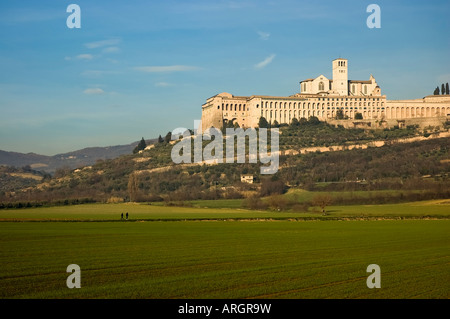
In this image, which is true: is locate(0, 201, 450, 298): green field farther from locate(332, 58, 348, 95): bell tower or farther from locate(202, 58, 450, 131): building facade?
locate(332, 58, 348, 95): bell tower

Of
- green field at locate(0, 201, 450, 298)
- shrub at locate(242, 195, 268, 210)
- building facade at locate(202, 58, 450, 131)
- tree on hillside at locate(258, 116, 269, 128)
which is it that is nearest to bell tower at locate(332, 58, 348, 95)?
building facade at locate(202, 58, 450, 131)

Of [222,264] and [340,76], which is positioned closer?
[222,264]

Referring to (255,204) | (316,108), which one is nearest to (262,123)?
(316,108)

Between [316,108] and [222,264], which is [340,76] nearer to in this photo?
[316,108]

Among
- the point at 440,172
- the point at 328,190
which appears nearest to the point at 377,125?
the point at 440,172

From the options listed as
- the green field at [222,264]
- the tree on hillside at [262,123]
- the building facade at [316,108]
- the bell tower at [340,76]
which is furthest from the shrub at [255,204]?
the bell tower at [340,76]

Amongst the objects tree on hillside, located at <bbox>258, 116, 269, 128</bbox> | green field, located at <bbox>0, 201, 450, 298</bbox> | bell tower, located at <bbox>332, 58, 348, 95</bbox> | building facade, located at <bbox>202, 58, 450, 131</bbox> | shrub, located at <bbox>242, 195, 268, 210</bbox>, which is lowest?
green field, located at <bbox>0, 201, 450, 298</bbox>
